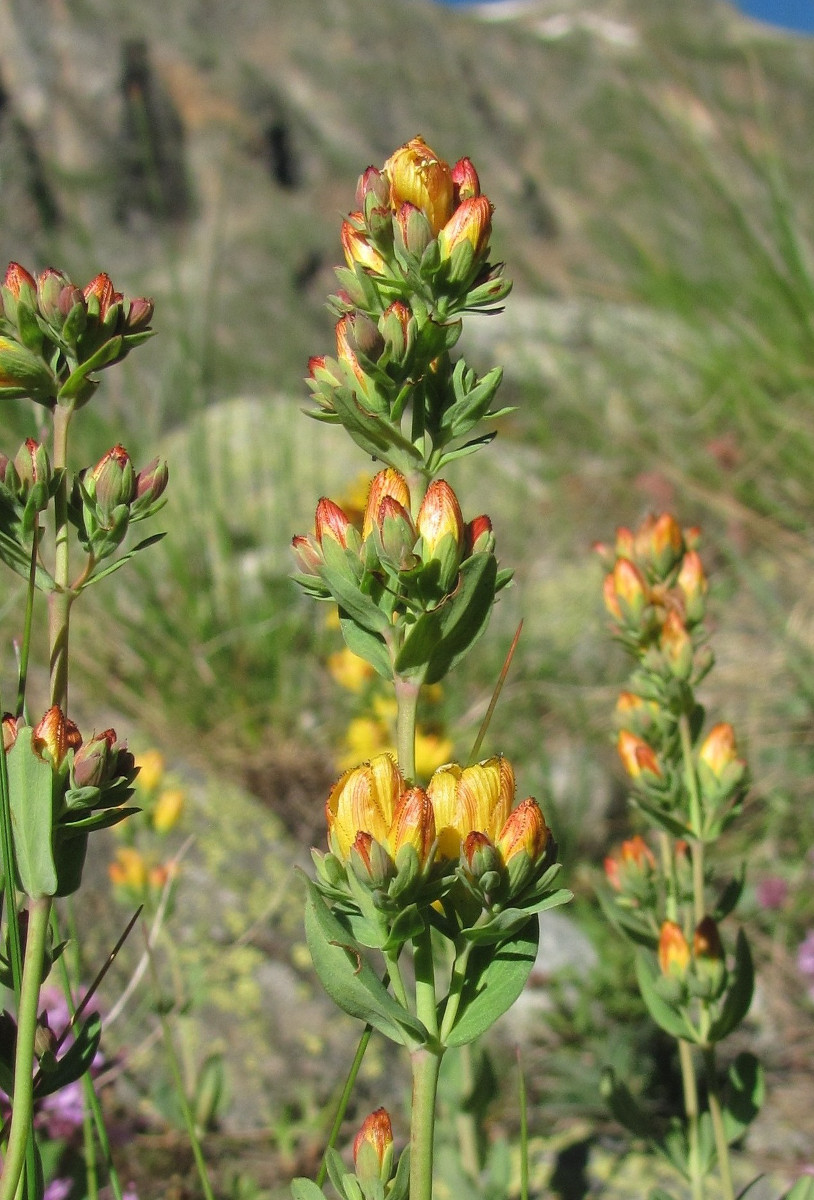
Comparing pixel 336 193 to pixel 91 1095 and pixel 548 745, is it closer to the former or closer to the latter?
pixel 548 745

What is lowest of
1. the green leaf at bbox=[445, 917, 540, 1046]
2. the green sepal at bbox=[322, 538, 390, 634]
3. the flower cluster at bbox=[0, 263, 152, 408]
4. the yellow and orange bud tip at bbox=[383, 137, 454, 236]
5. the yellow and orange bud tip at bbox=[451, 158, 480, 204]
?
the green leaf at bbox=[445, 917, 540, 1046]

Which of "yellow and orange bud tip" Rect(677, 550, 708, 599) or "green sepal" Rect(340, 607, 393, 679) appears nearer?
"green sepal" Rect(340, 607, 393, 679)

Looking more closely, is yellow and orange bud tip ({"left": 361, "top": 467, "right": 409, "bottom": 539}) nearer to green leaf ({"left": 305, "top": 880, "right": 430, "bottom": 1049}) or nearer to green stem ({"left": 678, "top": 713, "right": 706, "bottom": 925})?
green leaf ({"left": 305, "top": 880, "right": 430, "bottom": 1049})

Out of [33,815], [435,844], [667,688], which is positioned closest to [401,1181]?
[435,844]

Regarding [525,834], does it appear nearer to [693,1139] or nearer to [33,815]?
[33,815]

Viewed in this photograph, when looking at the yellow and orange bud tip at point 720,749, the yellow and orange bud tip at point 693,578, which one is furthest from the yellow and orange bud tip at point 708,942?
the yellow and orange bud tip at point 693,578

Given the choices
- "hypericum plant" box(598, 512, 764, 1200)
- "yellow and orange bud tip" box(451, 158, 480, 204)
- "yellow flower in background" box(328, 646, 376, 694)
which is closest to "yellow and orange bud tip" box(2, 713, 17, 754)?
"yellow and orange bud tip" box(451, 158, 480, 204)

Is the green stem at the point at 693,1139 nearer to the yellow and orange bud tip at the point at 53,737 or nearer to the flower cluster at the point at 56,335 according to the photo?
the yellow and orange bud tip at the point at 53,737
